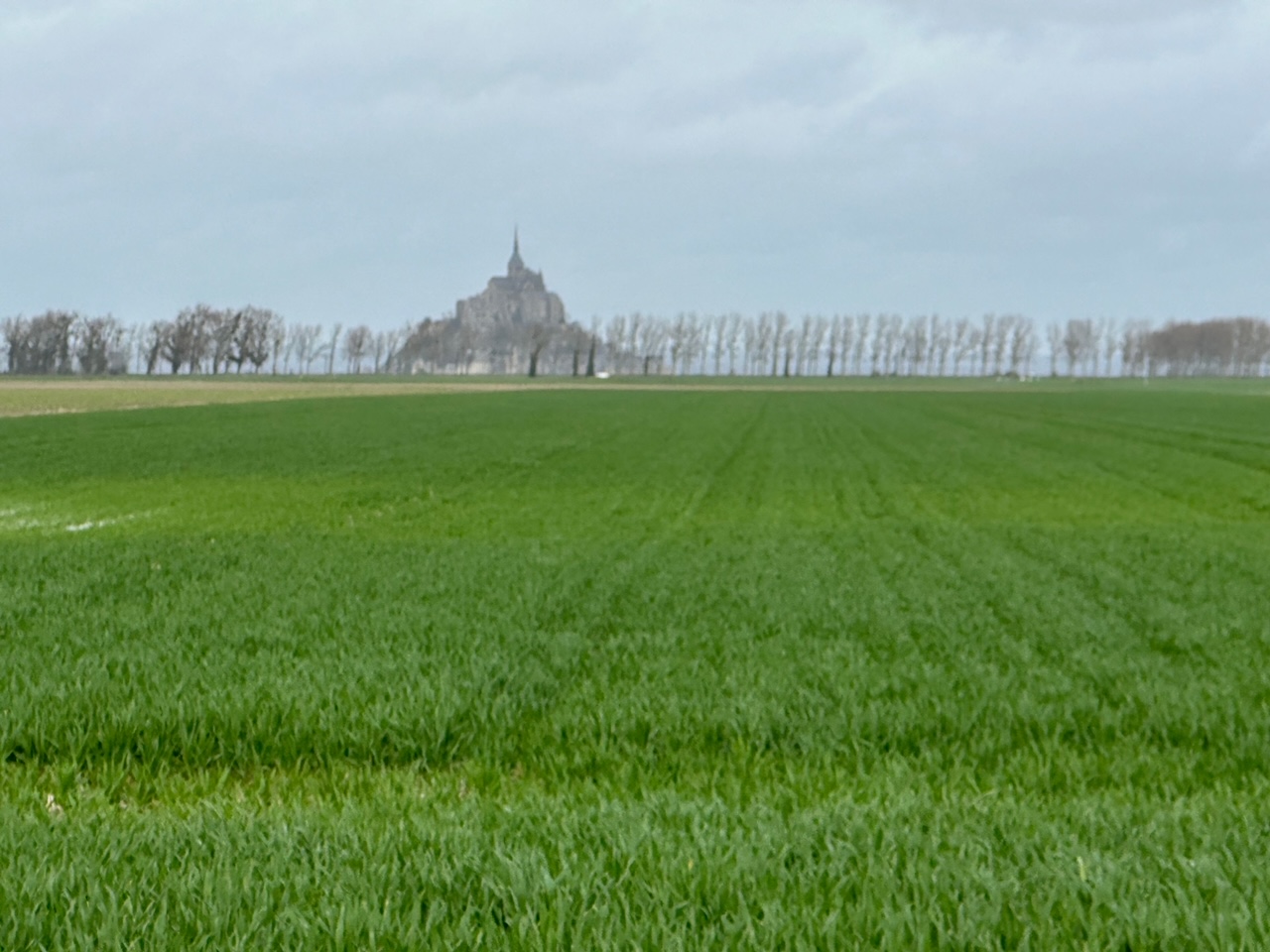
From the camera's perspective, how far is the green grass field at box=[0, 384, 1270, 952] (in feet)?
11.8

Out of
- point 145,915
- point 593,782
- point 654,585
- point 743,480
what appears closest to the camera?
point 145,915

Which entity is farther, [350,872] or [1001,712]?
[1001,712]

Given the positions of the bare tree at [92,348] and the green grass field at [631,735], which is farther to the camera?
the bare tree at [92,348]

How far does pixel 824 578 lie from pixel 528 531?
6404 mm

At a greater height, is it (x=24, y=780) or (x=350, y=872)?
(x=350, y=872)

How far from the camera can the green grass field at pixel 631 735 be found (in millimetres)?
3605

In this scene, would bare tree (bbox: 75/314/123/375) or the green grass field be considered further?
bare tree (bbox: 75/314/123/375)

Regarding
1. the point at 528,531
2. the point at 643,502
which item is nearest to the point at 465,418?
the point at 643,502

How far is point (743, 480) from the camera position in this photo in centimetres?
2678

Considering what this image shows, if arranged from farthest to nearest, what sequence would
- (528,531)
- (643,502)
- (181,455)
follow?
1. (181,455)
2. (643,502)
3. (528,531)

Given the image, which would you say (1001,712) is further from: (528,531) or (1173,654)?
(528,531)

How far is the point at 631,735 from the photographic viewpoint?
253 inches

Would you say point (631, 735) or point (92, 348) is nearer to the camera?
point (631, 735)

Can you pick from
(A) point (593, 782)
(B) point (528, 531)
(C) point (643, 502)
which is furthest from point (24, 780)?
(C) point (643, 502)
